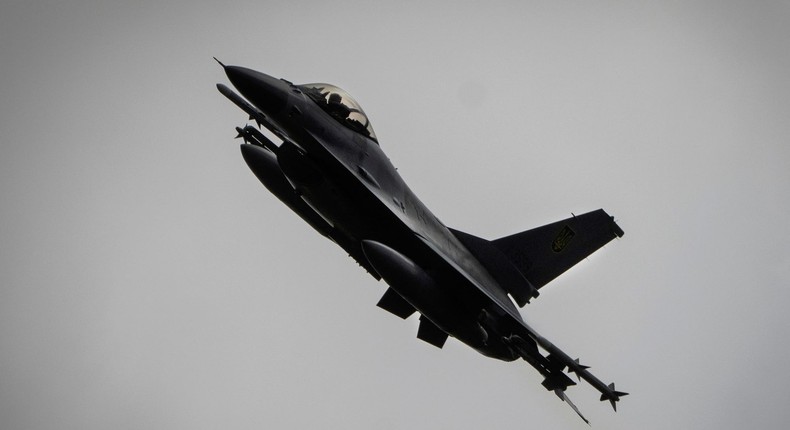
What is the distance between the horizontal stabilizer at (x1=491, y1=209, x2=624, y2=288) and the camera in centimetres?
1858

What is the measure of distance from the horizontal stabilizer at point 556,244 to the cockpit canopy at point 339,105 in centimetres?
565

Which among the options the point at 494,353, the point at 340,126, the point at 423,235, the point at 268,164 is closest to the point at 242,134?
the point at 268,164

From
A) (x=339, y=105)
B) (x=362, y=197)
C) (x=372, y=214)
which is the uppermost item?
(x=339, y=105)

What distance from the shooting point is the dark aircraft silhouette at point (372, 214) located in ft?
45.7

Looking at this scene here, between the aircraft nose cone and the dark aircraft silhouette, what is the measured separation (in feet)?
0.07

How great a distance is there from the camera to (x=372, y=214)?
15.0 metres

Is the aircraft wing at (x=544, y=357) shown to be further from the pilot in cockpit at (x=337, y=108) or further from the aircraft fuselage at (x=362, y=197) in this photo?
the pilot in cockpit at (x=337, y=108)

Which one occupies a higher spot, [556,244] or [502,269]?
[556,244]

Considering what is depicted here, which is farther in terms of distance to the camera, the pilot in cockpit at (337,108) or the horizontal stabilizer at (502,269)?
the horizontal stabilizer at (502,269)

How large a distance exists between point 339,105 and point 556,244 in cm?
764

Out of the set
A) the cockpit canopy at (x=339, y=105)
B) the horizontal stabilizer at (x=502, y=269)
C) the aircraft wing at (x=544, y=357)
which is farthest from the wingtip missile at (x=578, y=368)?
the cockpit canopy at (x=339, y=105)

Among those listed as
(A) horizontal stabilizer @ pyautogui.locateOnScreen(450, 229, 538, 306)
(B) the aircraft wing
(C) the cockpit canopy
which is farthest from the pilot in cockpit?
(A) horizontal stabilizer @ pyautogui.locateOnScreen(450, 229, 538, 306)

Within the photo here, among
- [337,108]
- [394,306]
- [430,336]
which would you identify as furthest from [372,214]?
[430,336]

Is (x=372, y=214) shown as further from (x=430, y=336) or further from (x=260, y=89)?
(x=430, y=336)
